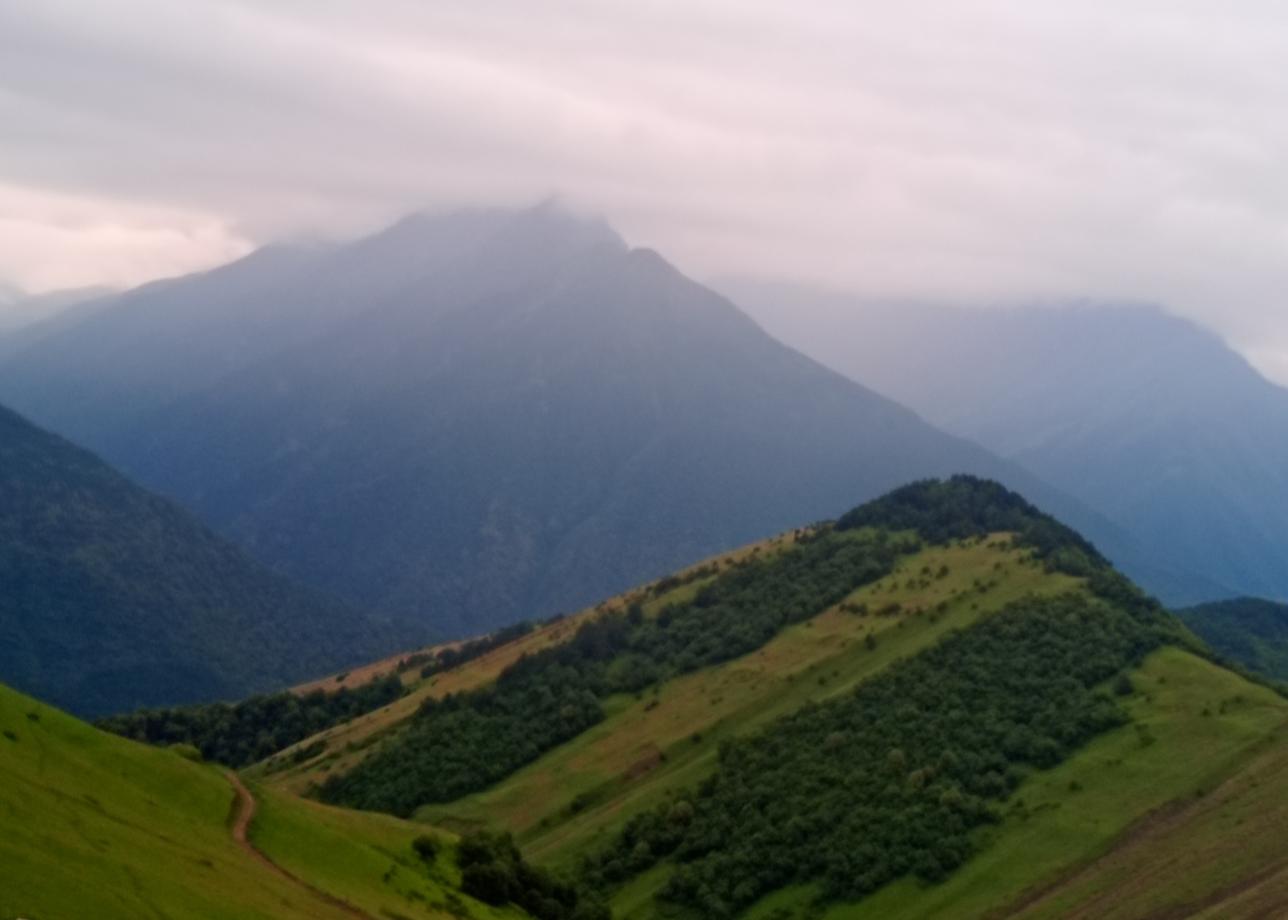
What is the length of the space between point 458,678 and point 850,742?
67.5 meters

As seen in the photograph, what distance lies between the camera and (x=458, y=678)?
163750 mm

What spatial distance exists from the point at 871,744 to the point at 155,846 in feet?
233

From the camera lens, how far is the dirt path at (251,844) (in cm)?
5403

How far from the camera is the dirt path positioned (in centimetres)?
5403

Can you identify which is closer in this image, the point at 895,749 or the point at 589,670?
the point at 895,749

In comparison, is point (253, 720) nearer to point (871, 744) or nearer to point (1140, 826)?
point (871, 744)

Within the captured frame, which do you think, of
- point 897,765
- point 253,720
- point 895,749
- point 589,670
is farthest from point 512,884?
point 253,720

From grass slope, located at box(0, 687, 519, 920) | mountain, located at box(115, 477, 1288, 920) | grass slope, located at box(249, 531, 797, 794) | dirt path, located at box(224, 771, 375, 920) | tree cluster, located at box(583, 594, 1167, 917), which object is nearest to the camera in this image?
grass slope, located at box(0, 687, 519, 920)

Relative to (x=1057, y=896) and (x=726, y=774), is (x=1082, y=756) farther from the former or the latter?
(x=726, y=774)

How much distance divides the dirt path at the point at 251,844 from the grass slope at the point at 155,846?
0.40 meters

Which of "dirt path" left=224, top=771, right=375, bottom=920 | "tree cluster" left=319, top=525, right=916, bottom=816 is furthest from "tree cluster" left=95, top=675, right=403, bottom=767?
"dirt path" left=224, top=771, right=375, bottom=920

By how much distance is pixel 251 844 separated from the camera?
58.9 m

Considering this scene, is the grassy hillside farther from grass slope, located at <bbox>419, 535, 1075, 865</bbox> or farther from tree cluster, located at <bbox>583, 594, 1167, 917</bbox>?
grass slope, located at <bbox>419, 535, 1075, 865</bbox>

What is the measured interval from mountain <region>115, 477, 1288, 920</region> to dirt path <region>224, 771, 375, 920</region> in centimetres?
588
